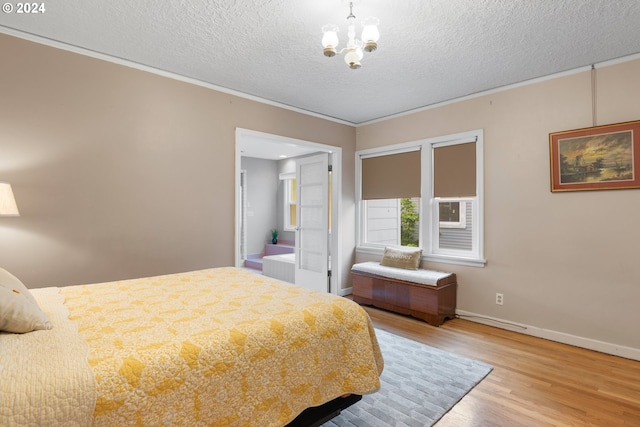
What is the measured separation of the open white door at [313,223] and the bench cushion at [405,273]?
0.70 metres

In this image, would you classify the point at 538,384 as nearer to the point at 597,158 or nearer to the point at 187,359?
the point at 597,158

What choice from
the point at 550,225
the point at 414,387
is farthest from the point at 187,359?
the point at 550,225

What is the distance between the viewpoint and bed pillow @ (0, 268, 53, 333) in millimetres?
1326

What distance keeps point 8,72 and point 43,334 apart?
2.22 m

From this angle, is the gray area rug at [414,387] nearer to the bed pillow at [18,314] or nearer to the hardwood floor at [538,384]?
the hardwood floor at [538,384]

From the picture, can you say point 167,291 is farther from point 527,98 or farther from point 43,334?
point 527,98

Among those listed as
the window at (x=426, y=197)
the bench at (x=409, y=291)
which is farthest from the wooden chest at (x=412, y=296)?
the window at (x=426, y=197)

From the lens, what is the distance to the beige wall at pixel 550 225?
9.50ft

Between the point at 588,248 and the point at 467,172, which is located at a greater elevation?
the point at 467,172

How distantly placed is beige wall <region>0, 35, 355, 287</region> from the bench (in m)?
1.80

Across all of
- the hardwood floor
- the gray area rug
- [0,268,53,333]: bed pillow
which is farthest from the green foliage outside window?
[0,268,53,333]: bed pillow

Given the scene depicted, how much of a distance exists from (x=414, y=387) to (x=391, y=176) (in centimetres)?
288

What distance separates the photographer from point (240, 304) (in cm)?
184

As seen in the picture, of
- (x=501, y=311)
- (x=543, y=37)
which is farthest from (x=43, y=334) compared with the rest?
(x=501, y=311)
